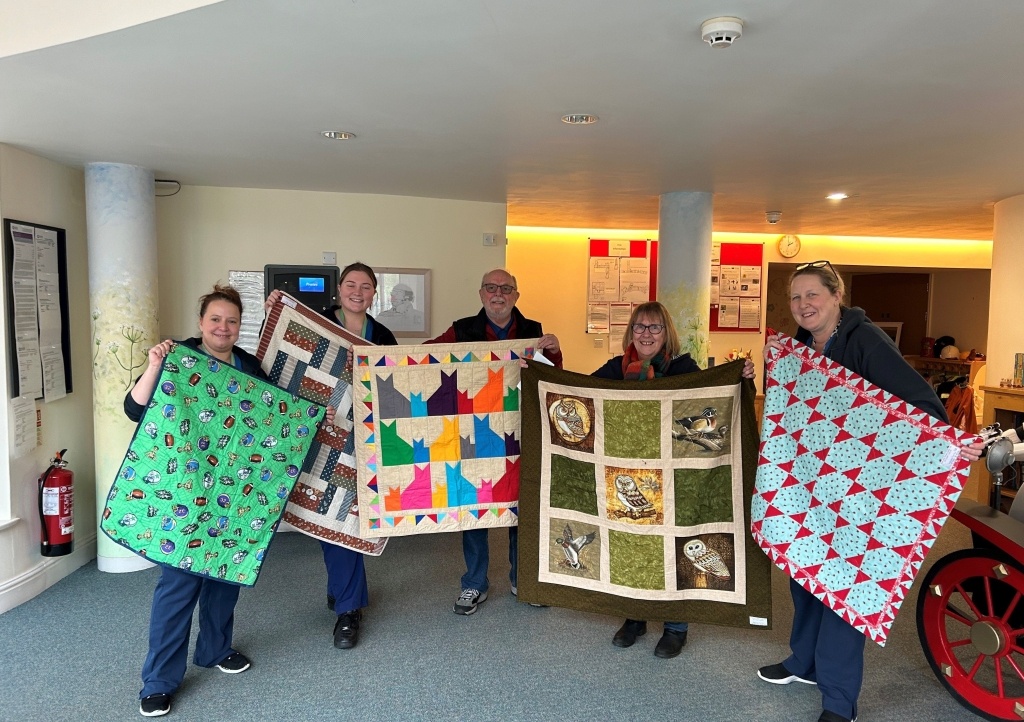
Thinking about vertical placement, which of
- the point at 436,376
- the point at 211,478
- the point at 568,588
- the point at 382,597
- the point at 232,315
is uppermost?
the point at 232,315

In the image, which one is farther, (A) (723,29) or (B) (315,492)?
(B) (315,492)

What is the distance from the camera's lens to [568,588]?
2.68 m

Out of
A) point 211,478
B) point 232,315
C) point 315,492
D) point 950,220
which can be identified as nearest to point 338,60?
point 232,315

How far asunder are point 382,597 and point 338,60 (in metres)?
2.36

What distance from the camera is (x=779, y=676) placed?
2.48 metres

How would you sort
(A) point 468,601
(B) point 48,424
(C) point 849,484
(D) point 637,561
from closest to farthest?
(C) point 849,484 → (D) point 637,561 → (A) point 468,601 → (B) point 48,424

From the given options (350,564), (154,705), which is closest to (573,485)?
(350,564)

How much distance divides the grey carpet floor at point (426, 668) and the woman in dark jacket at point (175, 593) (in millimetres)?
98

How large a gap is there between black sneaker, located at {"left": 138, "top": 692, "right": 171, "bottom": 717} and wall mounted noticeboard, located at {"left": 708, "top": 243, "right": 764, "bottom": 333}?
5779mm

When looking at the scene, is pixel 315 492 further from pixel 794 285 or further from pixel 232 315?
pixel 794 285

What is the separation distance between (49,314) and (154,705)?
2.10m

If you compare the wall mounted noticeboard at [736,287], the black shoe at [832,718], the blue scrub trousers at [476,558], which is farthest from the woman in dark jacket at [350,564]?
the wall mounted noticeboard at [736,287]

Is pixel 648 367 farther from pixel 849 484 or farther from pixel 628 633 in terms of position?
pixel 628 633

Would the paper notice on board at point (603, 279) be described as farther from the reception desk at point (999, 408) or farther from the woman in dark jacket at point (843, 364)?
the woman in dark jacket at point (843, 364)
